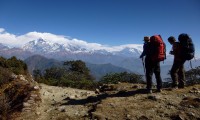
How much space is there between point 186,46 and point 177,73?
171 centimetres

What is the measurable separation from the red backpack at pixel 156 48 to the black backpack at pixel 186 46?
1009 mm

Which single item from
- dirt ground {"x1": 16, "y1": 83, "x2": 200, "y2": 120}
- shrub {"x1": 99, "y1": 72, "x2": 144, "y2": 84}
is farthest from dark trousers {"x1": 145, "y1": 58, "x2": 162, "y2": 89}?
shrub {"x1": 99, "y1": 72, "x2": 144, "y2": 84}

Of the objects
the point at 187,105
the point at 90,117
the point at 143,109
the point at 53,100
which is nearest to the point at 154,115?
the point at 143,109

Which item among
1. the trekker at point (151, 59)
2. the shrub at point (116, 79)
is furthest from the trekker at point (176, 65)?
the shrub at point (116, 79)

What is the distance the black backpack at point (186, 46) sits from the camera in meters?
11.8

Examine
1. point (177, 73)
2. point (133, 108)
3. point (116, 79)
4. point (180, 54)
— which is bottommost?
point (116, 79)

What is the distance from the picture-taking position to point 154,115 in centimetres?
944

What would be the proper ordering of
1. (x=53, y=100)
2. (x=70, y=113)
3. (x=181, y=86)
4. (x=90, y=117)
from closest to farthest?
1. (x=90, y=117)
2. (x=70, y=113)
3. (x=181, y=86)
4. (x=53, y=100)

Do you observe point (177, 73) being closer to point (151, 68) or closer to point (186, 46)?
point (186, 46)

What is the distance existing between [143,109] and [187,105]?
1.69 m

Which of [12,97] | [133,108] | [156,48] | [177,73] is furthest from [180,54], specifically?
[12,97]

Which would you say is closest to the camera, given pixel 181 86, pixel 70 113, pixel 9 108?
pixel 70 113

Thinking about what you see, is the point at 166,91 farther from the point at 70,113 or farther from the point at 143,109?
the point at 70,113

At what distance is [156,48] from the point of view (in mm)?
11609
